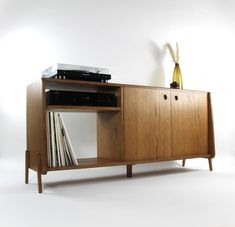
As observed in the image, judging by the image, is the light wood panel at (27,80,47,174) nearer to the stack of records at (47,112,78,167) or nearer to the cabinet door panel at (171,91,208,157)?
the stack of records at (47,112,78,167)

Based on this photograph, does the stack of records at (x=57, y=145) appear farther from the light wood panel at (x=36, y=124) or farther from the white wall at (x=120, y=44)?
the white wall at (x=120, y=44)

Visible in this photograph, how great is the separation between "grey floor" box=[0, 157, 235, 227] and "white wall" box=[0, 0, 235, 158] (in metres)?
0.52

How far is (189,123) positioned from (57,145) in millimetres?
1051

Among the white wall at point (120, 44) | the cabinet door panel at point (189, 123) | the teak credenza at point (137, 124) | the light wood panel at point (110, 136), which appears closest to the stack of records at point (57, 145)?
the teak credenza at point (137, 124)

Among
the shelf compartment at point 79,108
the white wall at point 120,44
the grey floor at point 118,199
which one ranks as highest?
the white wall at point 120,44

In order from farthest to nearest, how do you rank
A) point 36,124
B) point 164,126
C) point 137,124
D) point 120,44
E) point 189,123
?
point 120,44
point 189,123
point 164,126
point 137,124
point 36,124

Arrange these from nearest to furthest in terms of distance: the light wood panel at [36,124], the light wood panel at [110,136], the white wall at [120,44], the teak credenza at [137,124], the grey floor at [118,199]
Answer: the grey floor at [118,199] → the light wood panel at [36,124] → the teak credenza at [137,124] → the light wood panel at [110,136] → the white wall at [120,44]

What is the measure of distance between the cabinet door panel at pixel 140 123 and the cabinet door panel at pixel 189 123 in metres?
0.19

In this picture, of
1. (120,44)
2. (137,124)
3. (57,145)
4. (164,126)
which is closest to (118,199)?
(57,145)

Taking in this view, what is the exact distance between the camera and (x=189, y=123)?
227 cm

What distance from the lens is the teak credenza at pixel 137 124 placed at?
5.83 ft

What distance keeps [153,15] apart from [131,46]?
43cm

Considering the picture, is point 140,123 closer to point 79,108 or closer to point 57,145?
point 79,108
